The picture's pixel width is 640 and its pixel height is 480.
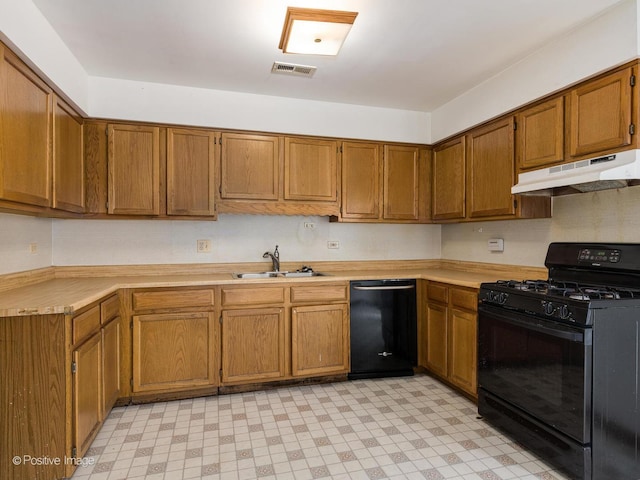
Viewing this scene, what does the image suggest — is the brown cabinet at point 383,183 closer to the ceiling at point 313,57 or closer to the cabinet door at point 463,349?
the ceiling at point 313,57

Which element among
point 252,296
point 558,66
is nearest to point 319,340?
point 252,296

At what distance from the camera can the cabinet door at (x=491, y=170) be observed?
2764 mm

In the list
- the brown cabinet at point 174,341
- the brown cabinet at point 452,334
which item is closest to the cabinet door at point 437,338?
the brown cabinet at point 452,334

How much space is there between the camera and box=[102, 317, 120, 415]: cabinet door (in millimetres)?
2383

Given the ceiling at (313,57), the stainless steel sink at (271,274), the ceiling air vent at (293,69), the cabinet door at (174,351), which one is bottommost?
the cabinet door at (174,351)

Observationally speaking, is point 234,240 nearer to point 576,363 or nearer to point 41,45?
point 41,45

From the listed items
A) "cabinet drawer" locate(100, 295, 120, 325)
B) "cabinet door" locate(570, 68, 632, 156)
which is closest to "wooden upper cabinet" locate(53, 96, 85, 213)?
"cabinet drawer" locate(100, 295, 120, 325)

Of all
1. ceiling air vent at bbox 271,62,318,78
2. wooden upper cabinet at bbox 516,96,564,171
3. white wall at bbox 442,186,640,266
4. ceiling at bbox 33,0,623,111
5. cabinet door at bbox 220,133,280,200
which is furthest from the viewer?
cabinet door at bbox 220,133,280,200

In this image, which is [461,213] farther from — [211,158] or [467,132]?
[211,158]

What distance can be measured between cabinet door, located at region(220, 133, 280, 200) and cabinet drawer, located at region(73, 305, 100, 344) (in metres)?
1.31

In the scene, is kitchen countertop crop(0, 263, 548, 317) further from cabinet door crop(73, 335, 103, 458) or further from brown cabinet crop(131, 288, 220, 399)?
cabinet door crop(73, 335, 103, 458)

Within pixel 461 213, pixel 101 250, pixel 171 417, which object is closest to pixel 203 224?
pixel 101 250

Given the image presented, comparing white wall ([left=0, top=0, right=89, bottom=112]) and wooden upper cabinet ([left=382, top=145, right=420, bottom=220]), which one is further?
wooden upper cabinet ([left=382, top=145, right=420, bottom=220])

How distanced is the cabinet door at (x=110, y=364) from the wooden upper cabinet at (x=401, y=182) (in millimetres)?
2387
